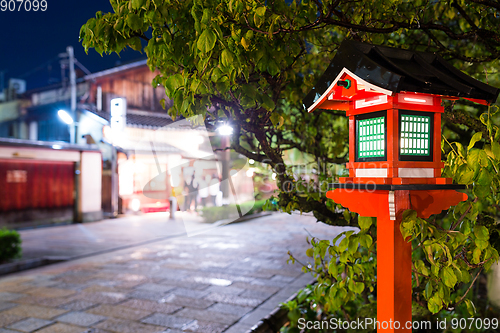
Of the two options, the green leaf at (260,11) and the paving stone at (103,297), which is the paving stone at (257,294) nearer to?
the paving stone at (103,297)

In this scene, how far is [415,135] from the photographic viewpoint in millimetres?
3100

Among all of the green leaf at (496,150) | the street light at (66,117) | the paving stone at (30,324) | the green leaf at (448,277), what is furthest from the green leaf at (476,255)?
the street light at (66,117)

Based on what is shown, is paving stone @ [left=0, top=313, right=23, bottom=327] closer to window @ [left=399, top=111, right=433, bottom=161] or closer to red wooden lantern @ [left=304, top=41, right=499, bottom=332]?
red wooden lantern @ [left=304, top=41, right=499, bottom=332]

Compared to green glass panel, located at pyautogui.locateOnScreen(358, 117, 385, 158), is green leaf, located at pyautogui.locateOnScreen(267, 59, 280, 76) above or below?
above

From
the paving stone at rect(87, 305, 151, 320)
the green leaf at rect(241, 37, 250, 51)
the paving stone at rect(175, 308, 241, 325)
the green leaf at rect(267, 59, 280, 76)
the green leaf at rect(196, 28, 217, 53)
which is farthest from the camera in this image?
the paving stone at rect(87, 305, 151, 320)

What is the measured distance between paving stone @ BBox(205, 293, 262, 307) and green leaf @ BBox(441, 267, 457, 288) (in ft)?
15.9

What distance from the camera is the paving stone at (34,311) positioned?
6.35 metres

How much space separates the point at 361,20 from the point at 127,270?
26.8ft

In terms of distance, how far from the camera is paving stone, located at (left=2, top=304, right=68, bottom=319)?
6352 mm

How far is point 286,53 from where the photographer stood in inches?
149

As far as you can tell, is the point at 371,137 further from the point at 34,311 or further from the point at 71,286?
the point at 71,286

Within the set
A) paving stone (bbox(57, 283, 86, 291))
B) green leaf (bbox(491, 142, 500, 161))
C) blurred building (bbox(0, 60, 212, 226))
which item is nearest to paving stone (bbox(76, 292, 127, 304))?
paving stone (bbox(57, 283, 86, 291))

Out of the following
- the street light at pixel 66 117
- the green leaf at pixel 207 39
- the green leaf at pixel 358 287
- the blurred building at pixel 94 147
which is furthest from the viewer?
the street light at pixel 66 117

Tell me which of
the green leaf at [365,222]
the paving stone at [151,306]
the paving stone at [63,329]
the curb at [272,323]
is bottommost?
the paving stone at [151,306]
